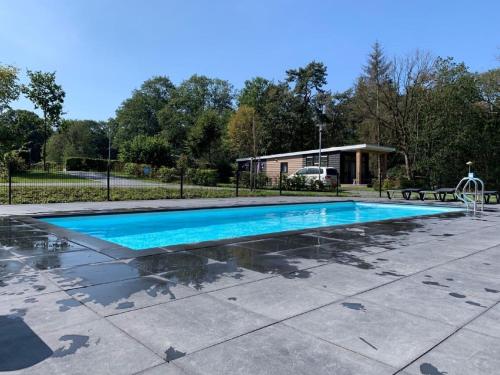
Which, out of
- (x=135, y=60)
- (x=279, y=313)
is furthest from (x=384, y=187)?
(x=279, y=313)

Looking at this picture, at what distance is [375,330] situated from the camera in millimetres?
2631

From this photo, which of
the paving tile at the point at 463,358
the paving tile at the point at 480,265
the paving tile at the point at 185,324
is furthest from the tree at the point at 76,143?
the paving tile at the point at 463,358

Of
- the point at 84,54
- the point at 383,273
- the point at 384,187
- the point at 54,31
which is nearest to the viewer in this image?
the point at 383,273

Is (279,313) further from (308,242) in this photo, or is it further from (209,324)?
(308,242)

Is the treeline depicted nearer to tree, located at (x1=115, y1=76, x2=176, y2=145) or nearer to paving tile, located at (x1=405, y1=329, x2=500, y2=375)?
tree, located at (x1=115, y1=76, x2=176, y2=145)

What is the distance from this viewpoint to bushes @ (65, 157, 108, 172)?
33.2m

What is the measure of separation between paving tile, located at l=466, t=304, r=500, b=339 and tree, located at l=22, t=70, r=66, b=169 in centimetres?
3450

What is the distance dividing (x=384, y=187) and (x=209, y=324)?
25567 millimetres

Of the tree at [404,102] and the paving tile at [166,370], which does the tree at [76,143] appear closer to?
the tree at [404,102]

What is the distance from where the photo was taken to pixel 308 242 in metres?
6.14

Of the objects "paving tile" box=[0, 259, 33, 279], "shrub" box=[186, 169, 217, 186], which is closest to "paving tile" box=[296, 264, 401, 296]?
"paving tile" box=[0, 259, 33, 279]

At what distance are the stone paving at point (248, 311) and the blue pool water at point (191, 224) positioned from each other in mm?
2470

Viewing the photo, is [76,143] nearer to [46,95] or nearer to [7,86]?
[46,95]

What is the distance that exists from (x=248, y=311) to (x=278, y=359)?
80 cm
